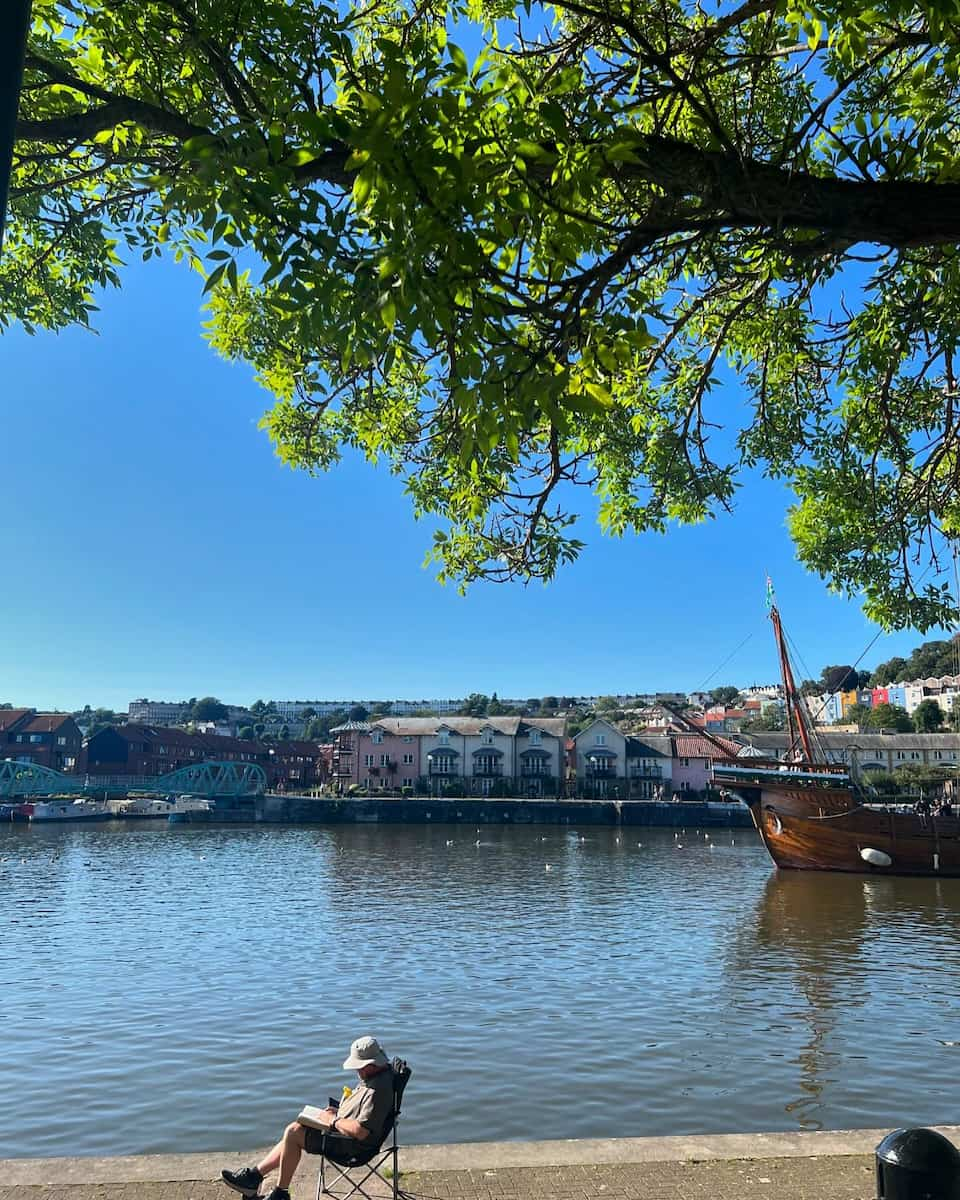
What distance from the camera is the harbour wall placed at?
258 ft

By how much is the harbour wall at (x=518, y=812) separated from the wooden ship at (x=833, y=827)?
34014mm

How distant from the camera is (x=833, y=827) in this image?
41781mm

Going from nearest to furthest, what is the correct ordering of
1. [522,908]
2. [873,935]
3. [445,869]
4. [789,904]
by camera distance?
[873,935] → [522,908] → [789,904] → [445,869]

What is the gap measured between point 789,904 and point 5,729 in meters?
104

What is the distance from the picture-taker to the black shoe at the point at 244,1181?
5.67 m

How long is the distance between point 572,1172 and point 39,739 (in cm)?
11914

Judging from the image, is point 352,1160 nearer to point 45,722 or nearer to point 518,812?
point 518,812

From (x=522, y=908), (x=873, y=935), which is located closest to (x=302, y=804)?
(x=522, y=908)

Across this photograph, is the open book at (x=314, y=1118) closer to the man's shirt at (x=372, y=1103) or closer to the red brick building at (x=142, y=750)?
the man's shirt at (x=372, y=1103)

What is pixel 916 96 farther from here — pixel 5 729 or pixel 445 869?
pixel 5 729

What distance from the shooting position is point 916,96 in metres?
6.68

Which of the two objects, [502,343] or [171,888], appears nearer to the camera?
[502,343]

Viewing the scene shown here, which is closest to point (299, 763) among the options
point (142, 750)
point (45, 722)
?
point (142, 750)

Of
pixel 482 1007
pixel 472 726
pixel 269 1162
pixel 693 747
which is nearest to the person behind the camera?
pixel 269 1162
